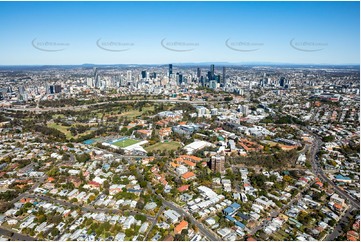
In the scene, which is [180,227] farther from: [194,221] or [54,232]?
[54,232]

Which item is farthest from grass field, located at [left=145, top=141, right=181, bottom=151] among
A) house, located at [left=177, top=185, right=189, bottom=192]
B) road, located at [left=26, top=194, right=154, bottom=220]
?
road, located at [left=26, top=194, right=154, bottom=220]

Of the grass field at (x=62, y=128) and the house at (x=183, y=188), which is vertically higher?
the grass field at (x=62, y=128)

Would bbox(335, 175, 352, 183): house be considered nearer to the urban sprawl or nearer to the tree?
the urban sprawl

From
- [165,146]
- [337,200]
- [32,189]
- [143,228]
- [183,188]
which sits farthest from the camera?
[165,146]

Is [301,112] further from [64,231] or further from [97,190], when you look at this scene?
[64,231]

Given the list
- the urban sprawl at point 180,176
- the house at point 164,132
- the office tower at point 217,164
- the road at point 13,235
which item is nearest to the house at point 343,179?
the urban sprawl at point 180,176

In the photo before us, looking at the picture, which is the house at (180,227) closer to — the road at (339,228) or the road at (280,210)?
the road at (280,210)

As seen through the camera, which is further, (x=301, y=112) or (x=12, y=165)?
(x=301, y=112)

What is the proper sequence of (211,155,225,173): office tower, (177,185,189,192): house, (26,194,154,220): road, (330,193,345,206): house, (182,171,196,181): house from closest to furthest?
1. (26,194,154,220): road
2. (330,193,345,206): house
3. (177,185,189,192): house
4. (182,171,196,181): house
5. (211,155,225,173): office tower

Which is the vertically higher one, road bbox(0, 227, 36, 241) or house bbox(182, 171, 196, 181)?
house bbox(182, 171, 196, 181)

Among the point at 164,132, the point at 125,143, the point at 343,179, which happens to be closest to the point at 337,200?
the point at 343,179

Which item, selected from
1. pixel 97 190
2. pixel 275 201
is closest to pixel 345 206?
pixel 275 201
